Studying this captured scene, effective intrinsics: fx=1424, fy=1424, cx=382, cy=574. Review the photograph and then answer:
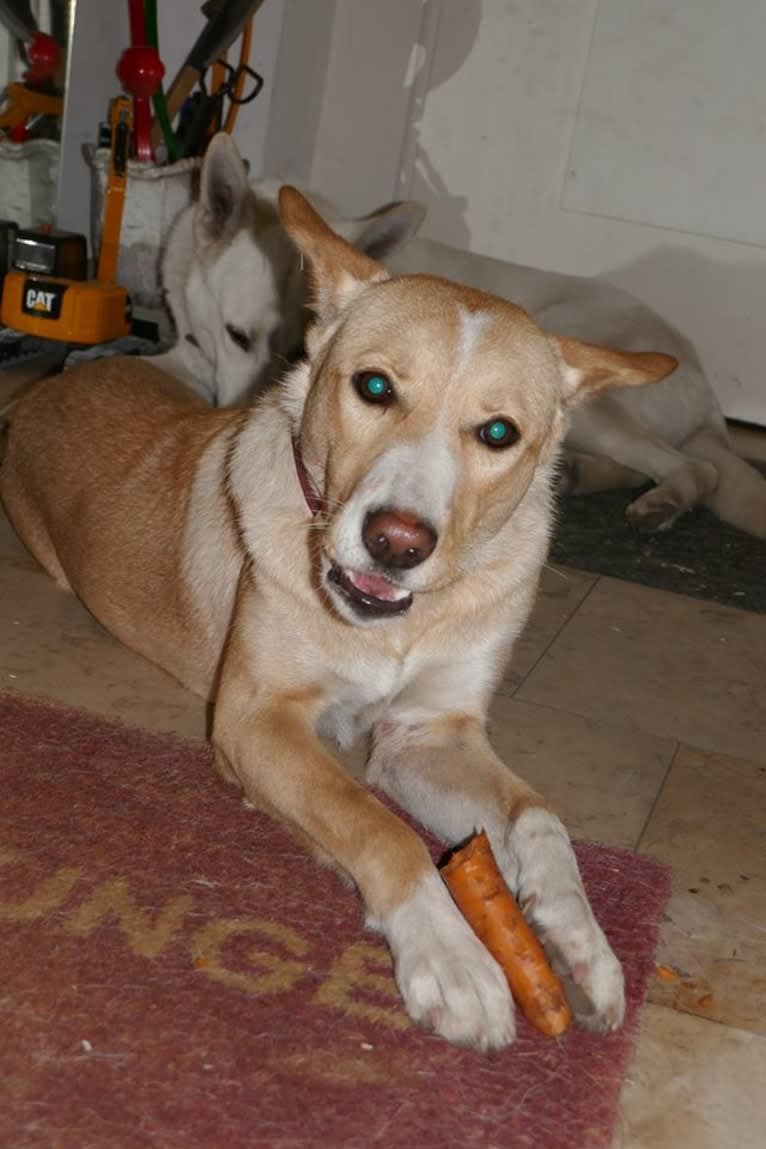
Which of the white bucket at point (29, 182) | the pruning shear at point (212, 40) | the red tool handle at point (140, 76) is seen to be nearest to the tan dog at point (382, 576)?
the red tool handle at point (140, 76)

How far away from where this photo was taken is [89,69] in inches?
240

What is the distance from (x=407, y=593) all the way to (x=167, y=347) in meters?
3.33

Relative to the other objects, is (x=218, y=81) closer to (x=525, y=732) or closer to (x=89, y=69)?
(x=89, y=69)

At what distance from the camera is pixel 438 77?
6.65 metres

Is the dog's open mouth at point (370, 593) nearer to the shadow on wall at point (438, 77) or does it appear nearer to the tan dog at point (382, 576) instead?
the tan dog at point (382, 576)

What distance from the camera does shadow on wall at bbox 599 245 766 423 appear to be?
21.4 ft

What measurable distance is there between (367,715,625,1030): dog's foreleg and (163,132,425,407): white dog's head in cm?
220

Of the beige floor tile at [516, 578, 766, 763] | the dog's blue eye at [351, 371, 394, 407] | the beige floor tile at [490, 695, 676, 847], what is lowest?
the beige floor tile at [516, 578, 766, 763]

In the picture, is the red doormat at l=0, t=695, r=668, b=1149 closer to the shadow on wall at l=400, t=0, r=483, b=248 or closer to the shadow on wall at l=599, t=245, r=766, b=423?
the shadow on wall at l=599, t=245, r=766, b=423

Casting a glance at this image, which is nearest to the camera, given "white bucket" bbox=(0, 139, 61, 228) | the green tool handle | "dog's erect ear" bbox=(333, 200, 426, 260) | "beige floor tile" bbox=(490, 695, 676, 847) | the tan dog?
the tan dog

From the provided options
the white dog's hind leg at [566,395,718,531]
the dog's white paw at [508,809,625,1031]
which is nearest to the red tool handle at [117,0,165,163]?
the white dog's hind leg at [566,395,718,531]

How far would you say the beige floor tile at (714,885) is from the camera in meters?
2.35

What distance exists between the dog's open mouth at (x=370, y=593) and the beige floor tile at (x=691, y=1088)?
0.79m

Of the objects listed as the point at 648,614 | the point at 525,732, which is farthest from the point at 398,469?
the point at 648,614
